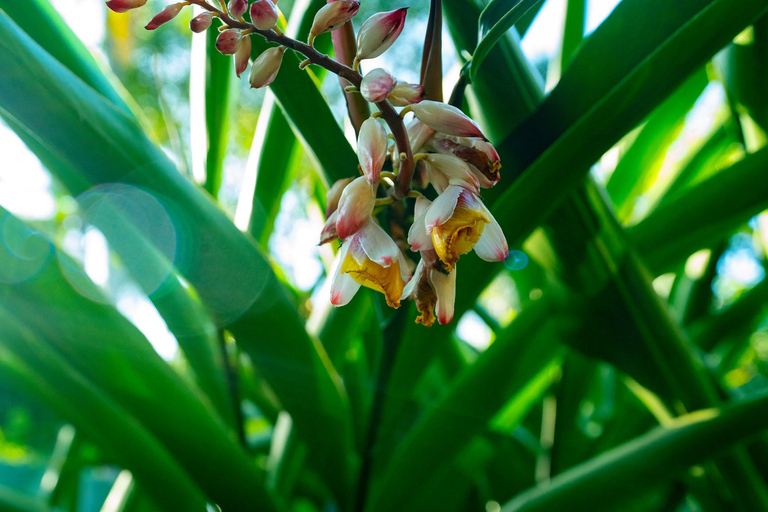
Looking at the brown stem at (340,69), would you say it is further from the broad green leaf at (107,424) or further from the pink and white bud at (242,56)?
the broad green leaf at (107,424)

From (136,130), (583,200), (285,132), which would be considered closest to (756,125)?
(583,200)

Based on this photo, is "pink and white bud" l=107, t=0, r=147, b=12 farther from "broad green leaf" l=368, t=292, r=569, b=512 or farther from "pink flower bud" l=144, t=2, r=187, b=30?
"broad green leaf" l=368, t=292, r=569, b=512

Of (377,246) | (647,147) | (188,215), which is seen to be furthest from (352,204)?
(647,147)

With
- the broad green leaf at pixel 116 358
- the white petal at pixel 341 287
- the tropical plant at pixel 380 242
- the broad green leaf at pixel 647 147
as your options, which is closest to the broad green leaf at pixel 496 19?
the tropical plant at pixel 380 242

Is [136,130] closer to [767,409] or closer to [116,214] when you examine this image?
[116,214]

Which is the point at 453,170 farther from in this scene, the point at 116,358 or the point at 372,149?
the point at 116,358

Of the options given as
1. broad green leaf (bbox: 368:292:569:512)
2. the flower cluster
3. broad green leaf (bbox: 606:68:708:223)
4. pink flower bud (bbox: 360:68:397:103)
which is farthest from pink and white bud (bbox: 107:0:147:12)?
broad green leaf (bbox: 606:68:708:223)

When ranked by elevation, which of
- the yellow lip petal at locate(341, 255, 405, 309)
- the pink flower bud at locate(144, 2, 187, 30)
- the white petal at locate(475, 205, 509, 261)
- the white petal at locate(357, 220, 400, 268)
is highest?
the pink flower bud at locate(144, 2, 187, 30)
